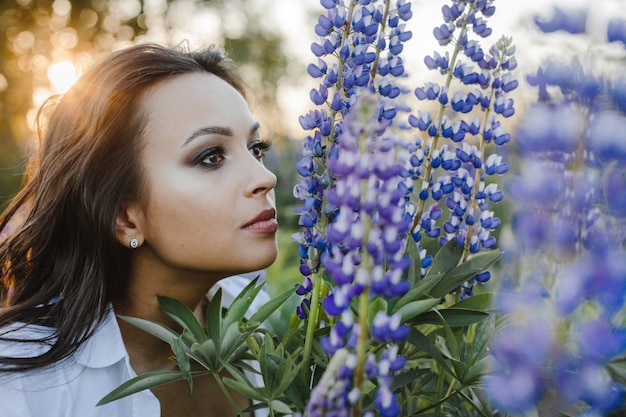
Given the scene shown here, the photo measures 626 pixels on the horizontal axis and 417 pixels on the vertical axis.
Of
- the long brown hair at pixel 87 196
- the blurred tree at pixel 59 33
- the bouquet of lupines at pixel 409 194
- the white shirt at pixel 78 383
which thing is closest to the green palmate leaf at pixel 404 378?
the bouquet of lupines at pixel 409 194

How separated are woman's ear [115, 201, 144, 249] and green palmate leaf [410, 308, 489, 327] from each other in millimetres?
884

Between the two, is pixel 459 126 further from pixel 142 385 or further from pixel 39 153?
pixel 39 153

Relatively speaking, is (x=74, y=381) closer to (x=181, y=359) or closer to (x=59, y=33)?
(x=181, y=359)

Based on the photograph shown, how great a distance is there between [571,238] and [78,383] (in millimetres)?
1251

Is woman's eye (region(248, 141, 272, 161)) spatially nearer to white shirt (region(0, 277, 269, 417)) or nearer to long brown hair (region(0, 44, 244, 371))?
long brown hair (region(0, 44, 244, 371))

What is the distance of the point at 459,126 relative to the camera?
122cm

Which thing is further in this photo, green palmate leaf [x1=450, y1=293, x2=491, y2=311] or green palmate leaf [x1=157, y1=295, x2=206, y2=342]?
green palmate leaf [x1=157, y1=295, x2=206, y2=342]

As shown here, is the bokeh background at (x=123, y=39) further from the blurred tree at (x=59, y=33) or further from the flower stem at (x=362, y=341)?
the flower stem at (x=362, y=341)

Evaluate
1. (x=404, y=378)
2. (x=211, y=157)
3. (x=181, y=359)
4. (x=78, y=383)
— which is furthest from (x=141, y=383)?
(x=211, y=157)

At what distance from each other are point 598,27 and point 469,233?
559 millimetres

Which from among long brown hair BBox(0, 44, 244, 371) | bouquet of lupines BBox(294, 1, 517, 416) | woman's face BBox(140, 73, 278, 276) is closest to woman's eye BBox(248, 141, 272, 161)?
woman's face BBox(140, 73, 278, 276)

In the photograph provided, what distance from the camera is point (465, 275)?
1.11 meters

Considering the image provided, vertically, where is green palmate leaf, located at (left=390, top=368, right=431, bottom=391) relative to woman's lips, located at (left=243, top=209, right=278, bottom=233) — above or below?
below

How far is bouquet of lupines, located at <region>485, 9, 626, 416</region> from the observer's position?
641mm
